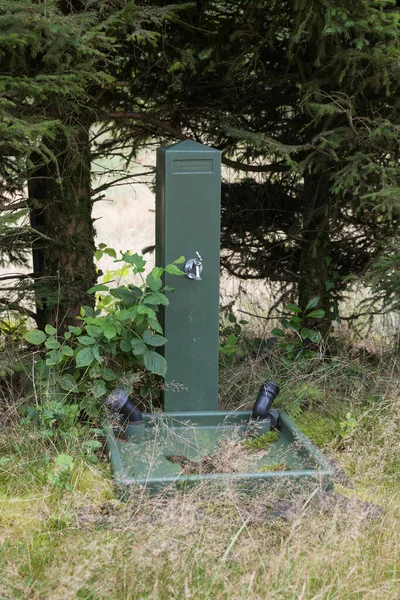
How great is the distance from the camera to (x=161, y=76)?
5.54 metres

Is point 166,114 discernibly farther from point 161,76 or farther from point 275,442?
point 275,442

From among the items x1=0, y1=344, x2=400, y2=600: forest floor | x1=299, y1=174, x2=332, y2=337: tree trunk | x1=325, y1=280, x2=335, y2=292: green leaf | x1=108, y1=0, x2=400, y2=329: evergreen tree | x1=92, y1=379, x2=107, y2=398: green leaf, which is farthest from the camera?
x1=325, y1=280, x2=335, y2=292: green leaf

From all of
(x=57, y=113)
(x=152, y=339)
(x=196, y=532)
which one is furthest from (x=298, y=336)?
(x=196, y=532)

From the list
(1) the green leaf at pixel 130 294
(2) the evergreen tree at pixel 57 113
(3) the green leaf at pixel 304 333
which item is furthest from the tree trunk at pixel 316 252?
(1) the green leaf at pixel 130 294

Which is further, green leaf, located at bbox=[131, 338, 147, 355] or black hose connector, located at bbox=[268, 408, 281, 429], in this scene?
black hose connector, located at bbox=[268, 408, 281, 429]

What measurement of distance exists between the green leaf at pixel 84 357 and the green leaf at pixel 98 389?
130 mm

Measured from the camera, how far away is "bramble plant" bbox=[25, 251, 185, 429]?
13.1 ft

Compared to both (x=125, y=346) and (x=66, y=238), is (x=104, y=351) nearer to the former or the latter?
(x=125, y=346)

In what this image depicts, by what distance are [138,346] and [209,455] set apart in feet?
2.43

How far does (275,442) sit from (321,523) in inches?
40.2

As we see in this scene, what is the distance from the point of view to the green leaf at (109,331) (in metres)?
3.97

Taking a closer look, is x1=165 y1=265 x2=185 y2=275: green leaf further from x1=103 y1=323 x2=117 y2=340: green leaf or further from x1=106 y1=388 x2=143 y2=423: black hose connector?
x1=106 y1=388 x2=143 y2=423: black hose connector

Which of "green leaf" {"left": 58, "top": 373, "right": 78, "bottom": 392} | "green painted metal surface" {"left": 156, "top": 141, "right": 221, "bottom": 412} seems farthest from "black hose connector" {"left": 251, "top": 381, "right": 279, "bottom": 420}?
"green leaf" {"left": 58, "top": 373, "right": 78, "bottom": 392}

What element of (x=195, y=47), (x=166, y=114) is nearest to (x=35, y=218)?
(x=166, y=114)
